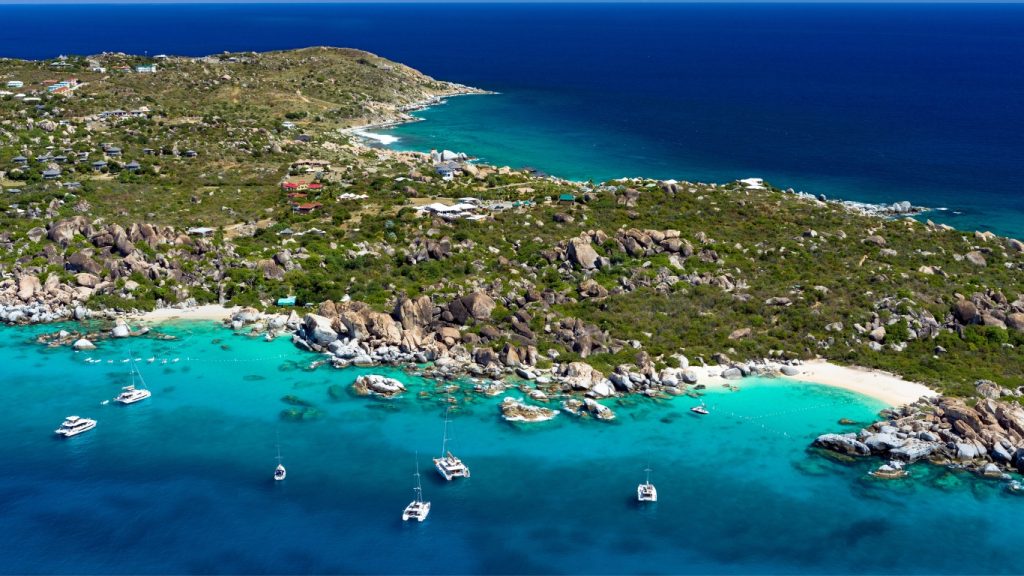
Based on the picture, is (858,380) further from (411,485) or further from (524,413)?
(411,485)

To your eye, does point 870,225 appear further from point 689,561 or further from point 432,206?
point 689,561

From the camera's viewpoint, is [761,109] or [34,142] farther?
[761,109]

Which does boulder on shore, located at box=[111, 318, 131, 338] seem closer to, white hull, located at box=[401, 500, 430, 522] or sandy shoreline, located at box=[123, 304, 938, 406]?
white hull, located at box=[401, 500, 430, 522]

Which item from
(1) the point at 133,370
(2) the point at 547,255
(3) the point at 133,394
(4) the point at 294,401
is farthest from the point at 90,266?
(2) the point at 547,255

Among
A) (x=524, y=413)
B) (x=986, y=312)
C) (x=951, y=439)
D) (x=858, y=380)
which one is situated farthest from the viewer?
(x=986, y=312)

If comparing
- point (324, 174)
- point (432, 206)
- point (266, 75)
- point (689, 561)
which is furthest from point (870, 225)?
point (266, 75)

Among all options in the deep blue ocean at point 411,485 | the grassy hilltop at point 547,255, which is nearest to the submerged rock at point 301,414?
the deep blue ocean at point 411,485
